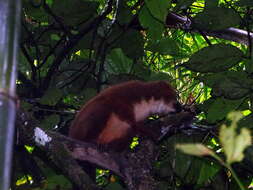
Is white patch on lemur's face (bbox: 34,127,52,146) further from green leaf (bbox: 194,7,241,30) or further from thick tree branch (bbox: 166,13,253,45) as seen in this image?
thick tree branch (bbox: 166,13,253,45)

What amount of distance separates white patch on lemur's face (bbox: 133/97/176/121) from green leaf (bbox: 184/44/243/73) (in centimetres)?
100

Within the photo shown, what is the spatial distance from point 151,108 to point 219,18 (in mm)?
1202

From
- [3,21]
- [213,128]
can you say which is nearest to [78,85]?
[213,128]

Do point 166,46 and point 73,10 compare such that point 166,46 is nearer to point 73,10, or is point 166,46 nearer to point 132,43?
point 132,43

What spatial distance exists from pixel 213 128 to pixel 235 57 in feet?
1.58

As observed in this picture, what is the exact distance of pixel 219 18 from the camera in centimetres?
313

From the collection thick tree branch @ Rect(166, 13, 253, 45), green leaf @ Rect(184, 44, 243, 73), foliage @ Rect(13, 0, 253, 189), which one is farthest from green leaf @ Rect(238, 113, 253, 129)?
thick tree branch @ Rect(166, 13, 253, 45)

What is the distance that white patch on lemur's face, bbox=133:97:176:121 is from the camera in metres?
3.87

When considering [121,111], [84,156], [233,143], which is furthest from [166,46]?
[233,143]

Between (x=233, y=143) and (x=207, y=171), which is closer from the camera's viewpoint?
(x=233, y=143)

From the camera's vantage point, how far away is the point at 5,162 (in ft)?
3.58

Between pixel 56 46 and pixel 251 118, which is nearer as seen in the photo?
pixel 251 118

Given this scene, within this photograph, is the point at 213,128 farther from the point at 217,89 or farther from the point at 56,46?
the point at 56,46

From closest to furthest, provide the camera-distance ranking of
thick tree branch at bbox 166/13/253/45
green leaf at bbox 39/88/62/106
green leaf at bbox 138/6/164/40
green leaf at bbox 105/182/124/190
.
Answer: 1. green leaf at bbox 105/182/124/190
2. green leaf at bbox 39/88/62/106
3. green leaf at bbox 138/6/164/40
4. thick tree branch at bbox 166/13/253/45
